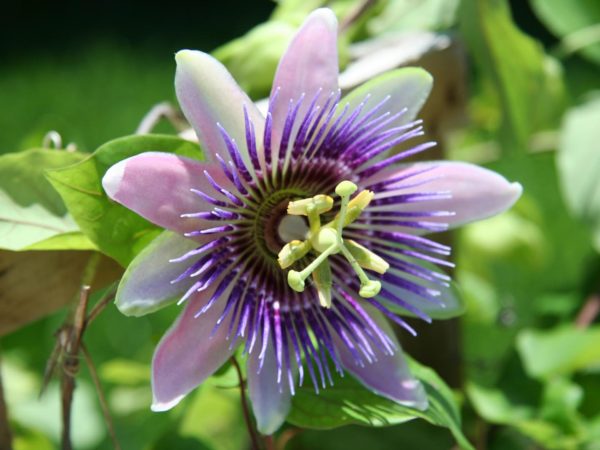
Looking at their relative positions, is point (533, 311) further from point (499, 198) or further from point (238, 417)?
point (499, 198)

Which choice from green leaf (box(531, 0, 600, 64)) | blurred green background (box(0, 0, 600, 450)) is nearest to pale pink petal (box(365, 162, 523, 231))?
blurred green background (box(0, 0, 600, 450))

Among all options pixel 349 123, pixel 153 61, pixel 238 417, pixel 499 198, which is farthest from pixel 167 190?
pixel 153 61

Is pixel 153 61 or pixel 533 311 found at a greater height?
pixel 533 311

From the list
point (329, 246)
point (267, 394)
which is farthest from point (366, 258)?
point (267, 394)

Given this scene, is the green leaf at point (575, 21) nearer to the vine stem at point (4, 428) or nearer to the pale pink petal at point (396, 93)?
the pale pink petal at point (396, 93)

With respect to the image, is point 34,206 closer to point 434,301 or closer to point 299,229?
point 299,229
